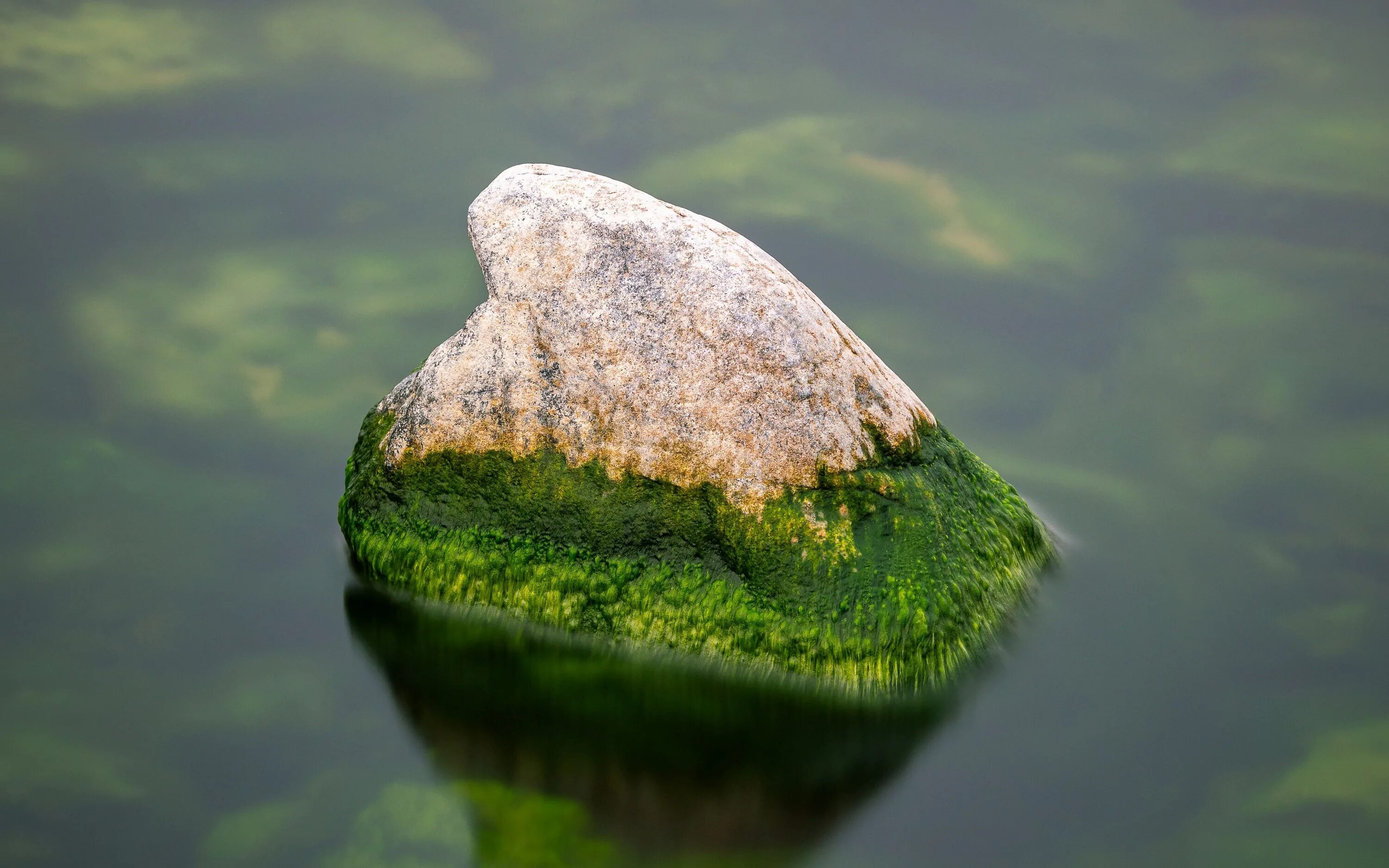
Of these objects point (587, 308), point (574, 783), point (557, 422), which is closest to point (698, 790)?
point (574, 783)

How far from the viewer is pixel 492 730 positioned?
724cm

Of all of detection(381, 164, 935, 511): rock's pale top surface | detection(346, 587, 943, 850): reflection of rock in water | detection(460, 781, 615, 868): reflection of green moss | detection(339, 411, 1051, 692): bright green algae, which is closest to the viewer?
→ detection(460, 781, 615, 868): reflection of green moss

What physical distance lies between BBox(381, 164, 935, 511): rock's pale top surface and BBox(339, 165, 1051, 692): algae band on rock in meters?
0.01

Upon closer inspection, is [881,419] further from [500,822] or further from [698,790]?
[500,822]

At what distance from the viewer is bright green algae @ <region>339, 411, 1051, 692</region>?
7.45 metres

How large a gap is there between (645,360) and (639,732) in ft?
6.30

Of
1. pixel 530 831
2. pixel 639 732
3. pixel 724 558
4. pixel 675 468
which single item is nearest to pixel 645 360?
pixel 675 468

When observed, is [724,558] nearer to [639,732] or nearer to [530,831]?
[639,732]

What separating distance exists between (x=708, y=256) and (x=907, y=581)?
2.01 meters

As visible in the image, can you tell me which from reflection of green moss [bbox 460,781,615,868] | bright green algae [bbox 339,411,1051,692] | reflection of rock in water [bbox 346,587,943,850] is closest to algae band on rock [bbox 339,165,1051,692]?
bright green algae [bbox 339,411,1051,692]

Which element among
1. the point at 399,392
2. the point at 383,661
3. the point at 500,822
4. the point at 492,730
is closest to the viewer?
the point at 500,822

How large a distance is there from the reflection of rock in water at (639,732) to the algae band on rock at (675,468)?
0.18 meters

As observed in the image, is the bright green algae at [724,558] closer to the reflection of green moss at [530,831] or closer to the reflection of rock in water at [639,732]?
the reflection of rock in water at [639,732]

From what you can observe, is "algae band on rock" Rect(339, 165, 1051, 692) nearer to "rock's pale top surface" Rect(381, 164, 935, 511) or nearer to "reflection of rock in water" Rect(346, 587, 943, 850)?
"rock's pale top surface" Rect(381, 164, 935, 511)
